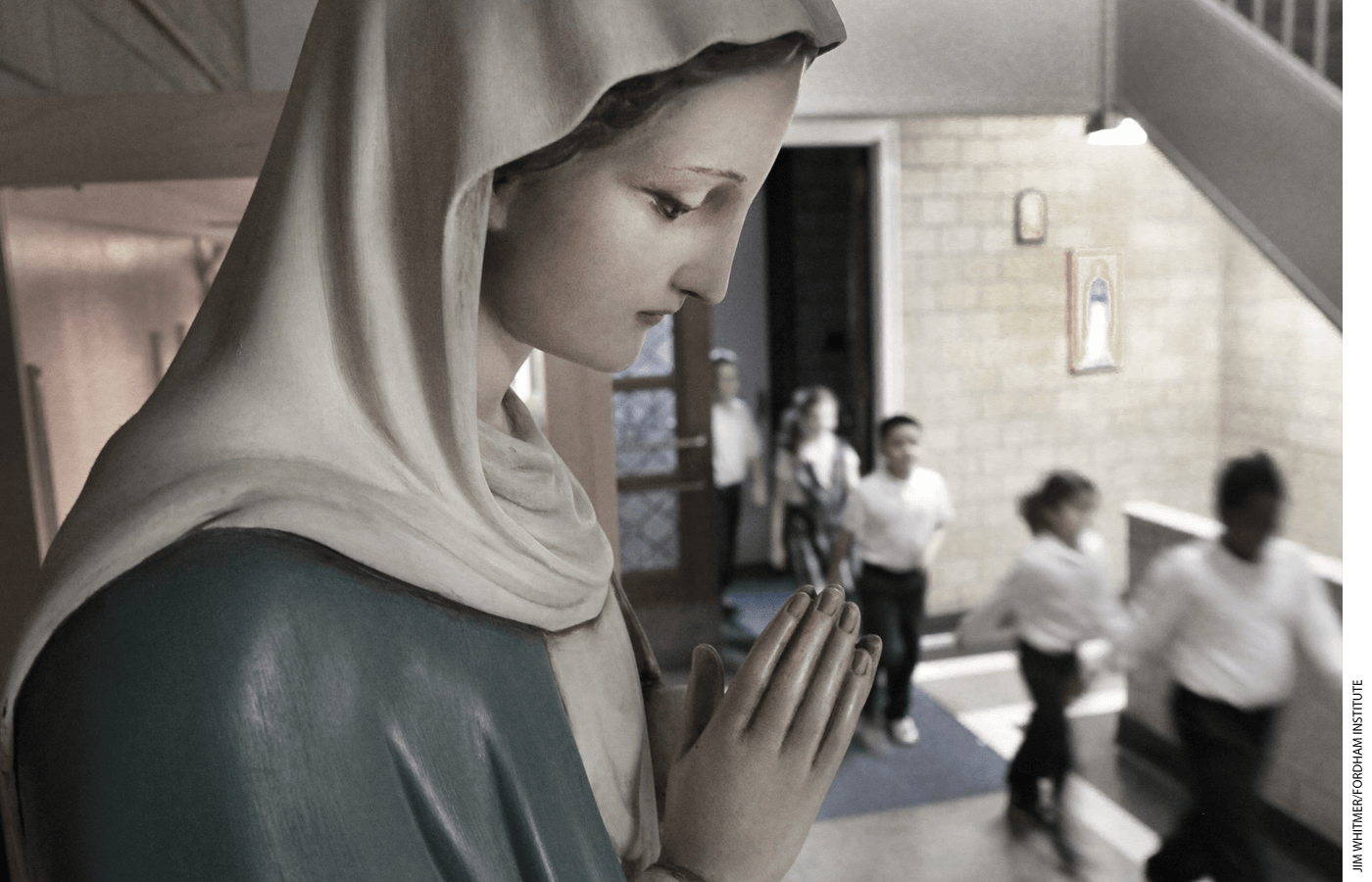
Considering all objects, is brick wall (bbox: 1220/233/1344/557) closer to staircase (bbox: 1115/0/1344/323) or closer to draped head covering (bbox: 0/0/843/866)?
staircase (bbox: 1115/0/1344/323)

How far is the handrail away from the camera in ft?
12.3

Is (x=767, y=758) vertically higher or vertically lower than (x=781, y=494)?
higher

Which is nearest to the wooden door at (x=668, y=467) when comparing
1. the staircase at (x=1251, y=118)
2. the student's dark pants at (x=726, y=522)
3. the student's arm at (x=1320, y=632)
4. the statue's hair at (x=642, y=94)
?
the student's dark pants at (x=726, y=522)

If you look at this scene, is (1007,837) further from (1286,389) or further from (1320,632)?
(1286,389)

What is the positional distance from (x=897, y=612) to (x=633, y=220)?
390cm

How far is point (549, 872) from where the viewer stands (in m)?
0.61

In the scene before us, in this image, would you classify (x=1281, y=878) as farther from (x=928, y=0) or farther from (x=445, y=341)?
(x=445, y=341)

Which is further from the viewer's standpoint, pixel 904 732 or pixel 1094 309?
pixel 1094 309

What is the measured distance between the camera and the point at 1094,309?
19.8 feet

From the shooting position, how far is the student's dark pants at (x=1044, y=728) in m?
3.42

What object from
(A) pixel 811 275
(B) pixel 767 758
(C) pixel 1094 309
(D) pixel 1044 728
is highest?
(A) pixel 811 275

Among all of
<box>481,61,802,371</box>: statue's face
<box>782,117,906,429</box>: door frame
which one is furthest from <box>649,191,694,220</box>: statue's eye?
<box>782,117,906,429</box>: door frame

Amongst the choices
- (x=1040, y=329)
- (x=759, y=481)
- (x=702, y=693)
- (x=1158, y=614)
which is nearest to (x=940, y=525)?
(x=1158, y=614)

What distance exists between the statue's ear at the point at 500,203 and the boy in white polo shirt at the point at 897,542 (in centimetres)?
356
